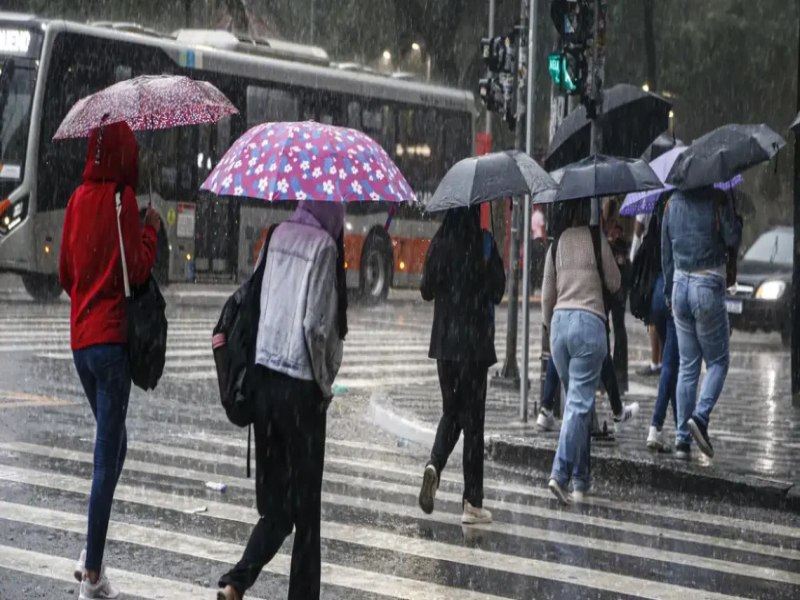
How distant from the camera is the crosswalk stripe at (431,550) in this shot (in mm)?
7129

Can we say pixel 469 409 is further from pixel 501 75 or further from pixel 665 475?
pixel 501 75

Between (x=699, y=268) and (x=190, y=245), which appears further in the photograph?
(x=190, y=245)

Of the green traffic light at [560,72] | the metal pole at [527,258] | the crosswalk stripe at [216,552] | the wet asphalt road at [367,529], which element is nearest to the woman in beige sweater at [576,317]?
the wet asphalt road at [367,529]

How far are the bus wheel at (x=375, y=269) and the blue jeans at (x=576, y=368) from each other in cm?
1937

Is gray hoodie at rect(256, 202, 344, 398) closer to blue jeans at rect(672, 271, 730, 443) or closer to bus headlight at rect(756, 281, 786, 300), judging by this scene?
blue jeans at rect(672, 271, 730, 443)

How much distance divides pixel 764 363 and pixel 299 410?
14.2 m

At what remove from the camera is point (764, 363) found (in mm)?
19203

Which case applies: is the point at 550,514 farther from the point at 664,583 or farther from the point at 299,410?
the point at 299,410

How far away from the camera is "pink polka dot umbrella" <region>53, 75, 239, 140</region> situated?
6.59m

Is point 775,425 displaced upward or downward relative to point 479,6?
downward

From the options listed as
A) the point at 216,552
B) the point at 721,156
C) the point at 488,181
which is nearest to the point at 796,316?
the point at 721,156

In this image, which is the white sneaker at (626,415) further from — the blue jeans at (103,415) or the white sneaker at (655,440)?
the blue jeans at (103,415)

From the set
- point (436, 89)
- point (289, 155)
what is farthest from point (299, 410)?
point (436, 89)

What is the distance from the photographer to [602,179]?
9.41 meters
